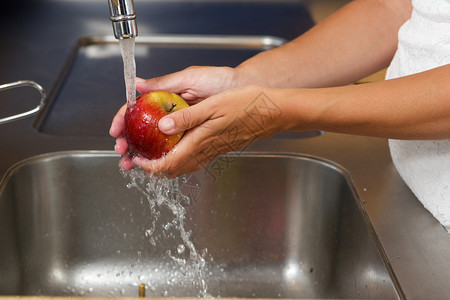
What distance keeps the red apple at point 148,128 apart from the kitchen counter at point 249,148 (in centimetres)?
20

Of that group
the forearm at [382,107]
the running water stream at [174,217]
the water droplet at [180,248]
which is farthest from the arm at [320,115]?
the water droplet at [180,248]

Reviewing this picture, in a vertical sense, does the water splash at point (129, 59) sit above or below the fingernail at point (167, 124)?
above

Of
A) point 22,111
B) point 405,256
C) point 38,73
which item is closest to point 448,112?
point 405,256

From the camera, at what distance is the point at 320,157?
0.96 meters

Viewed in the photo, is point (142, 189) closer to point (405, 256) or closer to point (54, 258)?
point (54, 258)

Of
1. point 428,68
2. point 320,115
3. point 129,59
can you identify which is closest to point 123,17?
point 129,59

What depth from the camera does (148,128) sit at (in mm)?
769

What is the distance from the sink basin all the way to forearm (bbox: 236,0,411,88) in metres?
0.14

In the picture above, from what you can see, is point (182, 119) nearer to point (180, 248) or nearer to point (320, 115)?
point (320, 115)

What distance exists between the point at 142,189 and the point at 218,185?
131 millimetres

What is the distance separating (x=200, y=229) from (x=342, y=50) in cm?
40

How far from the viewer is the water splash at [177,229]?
0.96m

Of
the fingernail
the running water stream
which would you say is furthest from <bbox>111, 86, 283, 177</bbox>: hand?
the running water stream

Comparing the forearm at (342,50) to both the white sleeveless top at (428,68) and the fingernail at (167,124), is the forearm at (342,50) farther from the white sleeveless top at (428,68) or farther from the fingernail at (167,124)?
the fingernail at (167,124)
